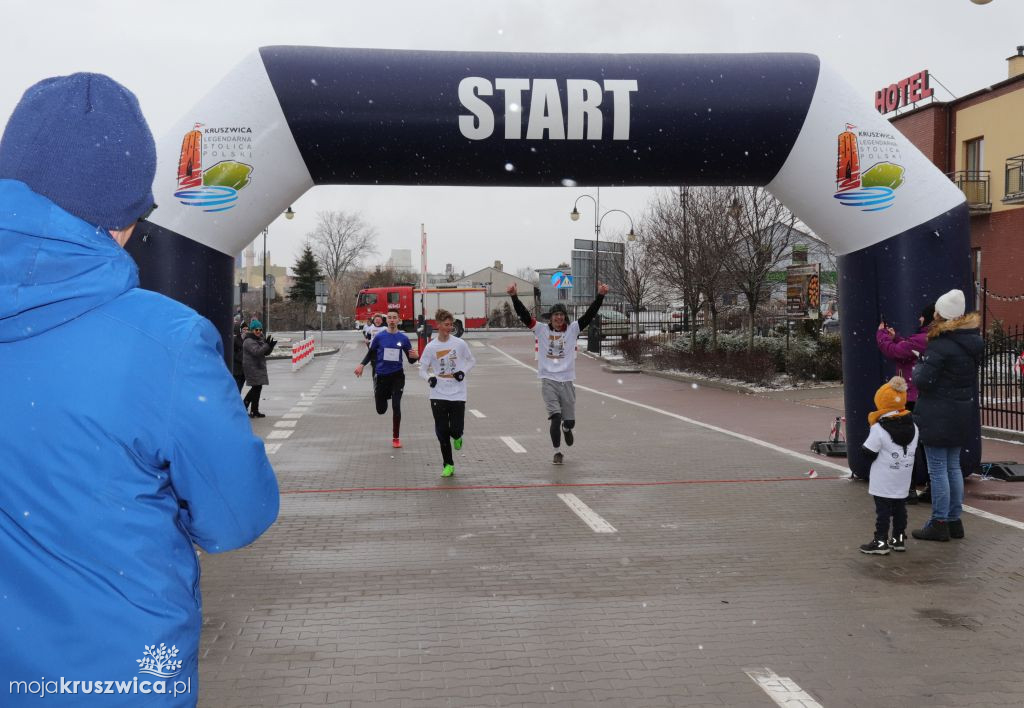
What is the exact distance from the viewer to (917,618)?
5320 millimetres

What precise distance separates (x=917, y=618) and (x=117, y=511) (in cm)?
487

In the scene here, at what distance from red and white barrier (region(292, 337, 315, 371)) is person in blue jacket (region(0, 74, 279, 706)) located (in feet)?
98.7

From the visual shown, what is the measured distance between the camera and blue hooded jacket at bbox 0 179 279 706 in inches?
65.4

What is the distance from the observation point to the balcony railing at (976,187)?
99.4 feet

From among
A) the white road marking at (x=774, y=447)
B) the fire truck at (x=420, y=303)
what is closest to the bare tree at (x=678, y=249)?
the white road marking at (x=774, y=447)

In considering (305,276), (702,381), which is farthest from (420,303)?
(702,381)

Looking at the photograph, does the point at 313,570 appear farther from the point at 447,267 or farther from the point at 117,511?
the point at 447,267

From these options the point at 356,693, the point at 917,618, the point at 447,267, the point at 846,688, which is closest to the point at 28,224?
the point at 356,693

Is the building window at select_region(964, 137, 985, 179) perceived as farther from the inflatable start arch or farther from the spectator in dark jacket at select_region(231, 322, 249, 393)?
the inflatable start arch

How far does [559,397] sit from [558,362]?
42cm

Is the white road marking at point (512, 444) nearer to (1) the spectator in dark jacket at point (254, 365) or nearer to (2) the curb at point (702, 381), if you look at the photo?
(1) the spectator in dark jacket at point (254, 365)

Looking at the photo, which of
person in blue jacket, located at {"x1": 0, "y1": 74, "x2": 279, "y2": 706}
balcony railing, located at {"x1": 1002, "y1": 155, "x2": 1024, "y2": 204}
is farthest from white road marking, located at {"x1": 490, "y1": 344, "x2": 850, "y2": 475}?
balcony railing, located at {"x1": 1002, "y1": 155, "x2": 1024, "y2": 204}

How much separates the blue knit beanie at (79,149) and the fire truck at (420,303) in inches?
2513

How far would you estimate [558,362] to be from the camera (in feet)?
36.7
